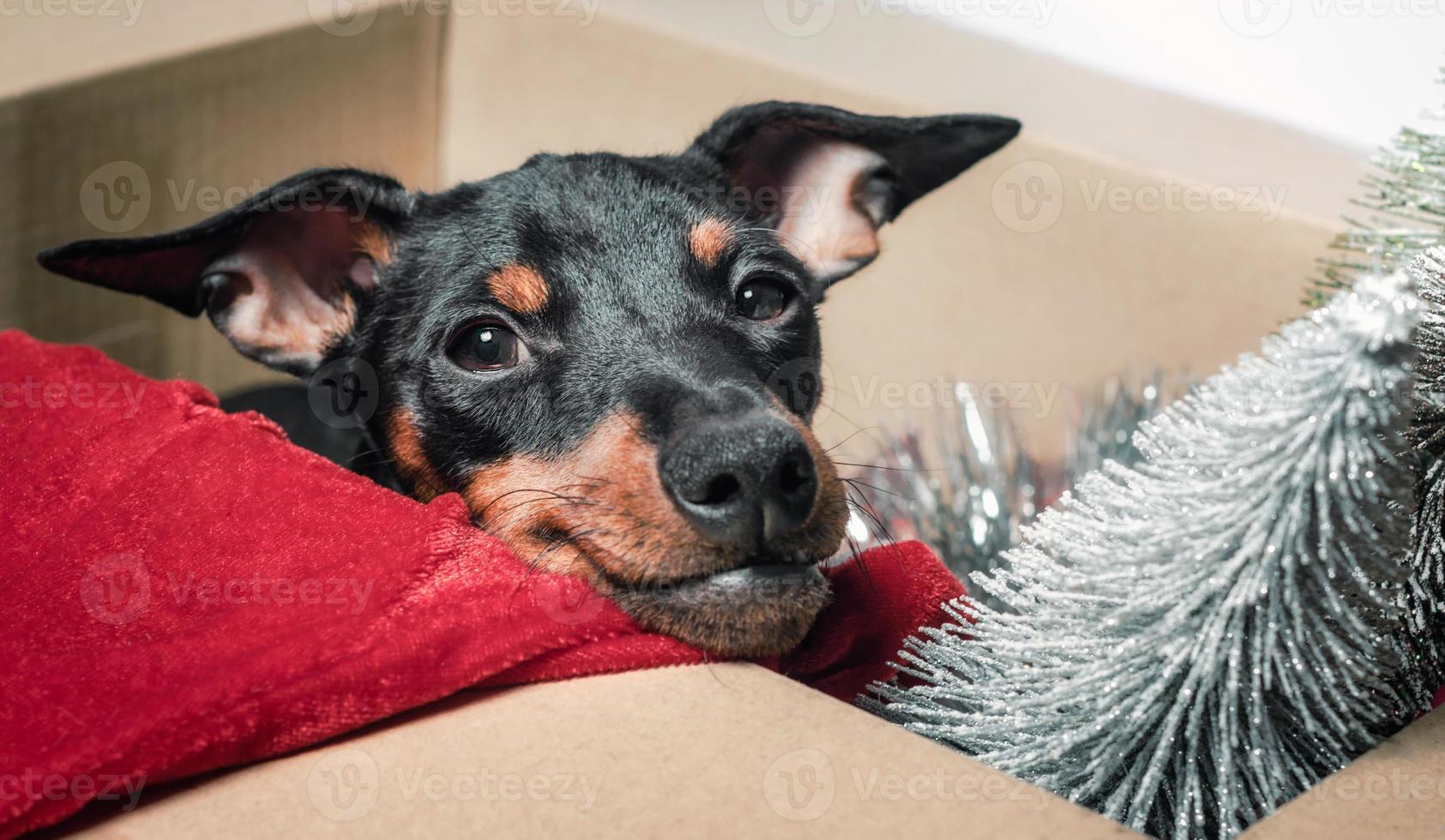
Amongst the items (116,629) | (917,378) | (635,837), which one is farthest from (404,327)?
(917,378)

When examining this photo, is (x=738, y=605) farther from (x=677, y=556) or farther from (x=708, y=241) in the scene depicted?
(x=708, y=241)

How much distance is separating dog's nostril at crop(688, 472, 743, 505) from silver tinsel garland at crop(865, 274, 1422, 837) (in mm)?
304

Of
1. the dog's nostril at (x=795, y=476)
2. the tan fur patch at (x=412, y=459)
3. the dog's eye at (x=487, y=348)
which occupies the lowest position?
the tan fur patch at (x=412, y=459)

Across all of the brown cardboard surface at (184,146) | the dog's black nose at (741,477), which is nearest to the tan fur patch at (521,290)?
the dog's black nose at (741,477)

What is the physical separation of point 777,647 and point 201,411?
795 mm

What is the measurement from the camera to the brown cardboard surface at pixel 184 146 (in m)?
2.53

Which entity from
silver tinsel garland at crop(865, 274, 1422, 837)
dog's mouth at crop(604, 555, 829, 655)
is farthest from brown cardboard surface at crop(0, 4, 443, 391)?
silver tinsel garland at crop(865, 274, 1422, 837)

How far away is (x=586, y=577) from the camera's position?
150 cm

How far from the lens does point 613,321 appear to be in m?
1.69

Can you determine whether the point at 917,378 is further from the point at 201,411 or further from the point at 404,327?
the point at 201,411

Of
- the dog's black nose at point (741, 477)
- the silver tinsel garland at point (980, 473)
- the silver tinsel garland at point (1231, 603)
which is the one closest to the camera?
the silver tinsel garland at point (1231, 603)

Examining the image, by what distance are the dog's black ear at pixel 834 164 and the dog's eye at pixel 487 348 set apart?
54 centimetres

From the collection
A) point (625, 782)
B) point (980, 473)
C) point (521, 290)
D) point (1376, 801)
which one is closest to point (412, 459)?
point (521, 290)

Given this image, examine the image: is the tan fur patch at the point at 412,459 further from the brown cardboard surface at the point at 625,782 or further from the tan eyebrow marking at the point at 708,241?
the brown cardboard surface at the point at 625,782
